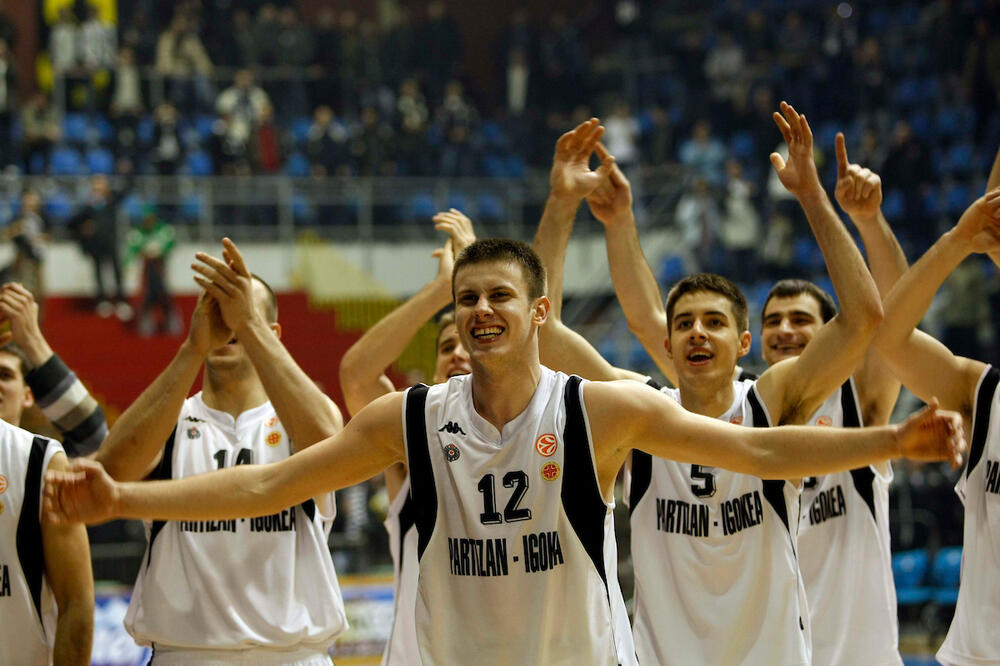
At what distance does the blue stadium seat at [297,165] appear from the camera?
2227cm

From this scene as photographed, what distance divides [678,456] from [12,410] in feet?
10.7

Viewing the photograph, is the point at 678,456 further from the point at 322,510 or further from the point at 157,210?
the point at 157,210

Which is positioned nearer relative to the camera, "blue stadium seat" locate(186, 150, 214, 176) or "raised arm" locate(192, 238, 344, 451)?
"raised arm" locate(192, 238, 344, 451)

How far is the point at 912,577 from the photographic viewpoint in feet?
43.9

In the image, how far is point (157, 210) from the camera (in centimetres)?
1956

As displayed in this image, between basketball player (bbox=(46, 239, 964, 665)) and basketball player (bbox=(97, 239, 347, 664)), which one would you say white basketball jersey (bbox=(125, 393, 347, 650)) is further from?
basketball player (bbox=(46, 239, 964, 665))

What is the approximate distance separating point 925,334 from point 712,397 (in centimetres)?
106

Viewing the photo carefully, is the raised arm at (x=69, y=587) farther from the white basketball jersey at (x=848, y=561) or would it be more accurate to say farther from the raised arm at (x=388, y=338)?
the white basketball jersey at (x=848, y=561)

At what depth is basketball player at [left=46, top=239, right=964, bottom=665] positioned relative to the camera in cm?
421

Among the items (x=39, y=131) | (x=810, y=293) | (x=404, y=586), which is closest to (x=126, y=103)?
(x=39, y=131)

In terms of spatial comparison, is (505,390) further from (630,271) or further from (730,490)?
(630,271)

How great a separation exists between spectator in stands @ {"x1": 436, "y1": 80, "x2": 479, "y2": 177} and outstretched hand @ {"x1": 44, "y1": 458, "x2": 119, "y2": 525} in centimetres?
1900

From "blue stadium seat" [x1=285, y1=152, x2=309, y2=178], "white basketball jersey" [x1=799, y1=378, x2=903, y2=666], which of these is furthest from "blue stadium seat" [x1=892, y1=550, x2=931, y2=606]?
"blue stadium seat" [x1=285, y1=152, x2=309, y2=178]

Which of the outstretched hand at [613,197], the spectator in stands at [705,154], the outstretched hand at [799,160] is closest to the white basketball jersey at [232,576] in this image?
the outstretched hand at [613,197]
